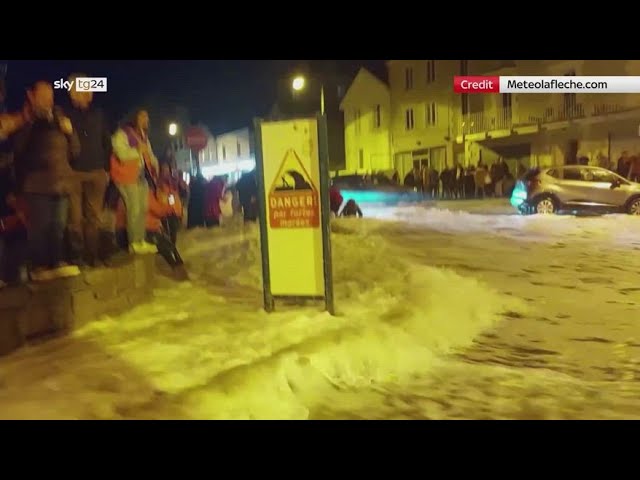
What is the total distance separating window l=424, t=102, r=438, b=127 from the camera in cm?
267

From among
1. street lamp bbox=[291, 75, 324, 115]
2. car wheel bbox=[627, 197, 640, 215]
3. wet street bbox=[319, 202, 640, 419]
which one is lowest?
wet street bbox=[319, 202, 640, 419]

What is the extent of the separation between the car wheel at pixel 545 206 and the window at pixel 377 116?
66 cm

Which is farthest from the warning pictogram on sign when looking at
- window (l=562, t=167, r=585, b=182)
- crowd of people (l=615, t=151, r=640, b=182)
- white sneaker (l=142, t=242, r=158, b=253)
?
crowd of people (l=615, t=151, r=640, b=182)

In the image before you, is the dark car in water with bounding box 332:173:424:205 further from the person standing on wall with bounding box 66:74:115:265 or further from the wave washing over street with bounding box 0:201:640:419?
the person standing on wall with bounding box 66:74:115:265

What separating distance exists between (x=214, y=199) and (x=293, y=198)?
0.30 meters

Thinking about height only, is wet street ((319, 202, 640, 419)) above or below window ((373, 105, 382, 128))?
below

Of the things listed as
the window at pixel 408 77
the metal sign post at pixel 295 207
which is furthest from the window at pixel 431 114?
the metal sign post at pixel 295 207

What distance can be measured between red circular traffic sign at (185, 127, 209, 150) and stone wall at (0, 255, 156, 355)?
46 centimetres

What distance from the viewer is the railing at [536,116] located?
104 inches

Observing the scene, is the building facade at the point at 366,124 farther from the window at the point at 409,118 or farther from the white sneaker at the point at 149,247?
the white sneaker at the point at 149,247

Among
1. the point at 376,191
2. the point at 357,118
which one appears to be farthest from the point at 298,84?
the point at 376,191
